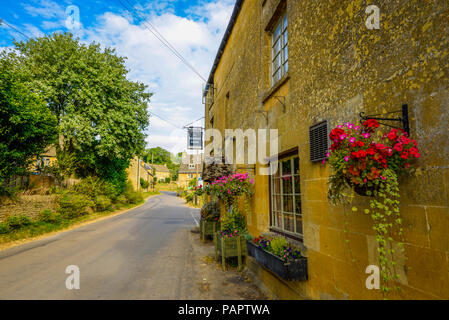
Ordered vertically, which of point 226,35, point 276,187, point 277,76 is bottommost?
point 276,187

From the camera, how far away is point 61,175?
17062 millimetres

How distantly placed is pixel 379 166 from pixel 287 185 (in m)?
2.76

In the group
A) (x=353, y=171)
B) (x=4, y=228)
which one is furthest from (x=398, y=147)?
(x=4, y=228)

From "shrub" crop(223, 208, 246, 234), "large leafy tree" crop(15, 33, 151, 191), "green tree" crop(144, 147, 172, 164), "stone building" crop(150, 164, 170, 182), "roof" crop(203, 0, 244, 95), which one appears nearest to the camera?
"shrub" crop(223, 208, 246, 234)

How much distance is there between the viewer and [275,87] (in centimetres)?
511

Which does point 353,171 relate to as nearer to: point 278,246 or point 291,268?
point 291,268

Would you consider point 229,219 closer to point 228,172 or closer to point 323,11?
point 228,172

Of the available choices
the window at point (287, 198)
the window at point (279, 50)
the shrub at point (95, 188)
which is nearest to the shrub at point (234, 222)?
the window at point (287, 198)

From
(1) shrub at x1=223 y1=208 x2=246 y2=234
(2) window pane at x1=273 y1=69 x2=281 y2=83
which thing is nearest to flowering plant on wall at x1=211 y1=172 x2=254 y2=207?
(1) shrub at x1=223 y1=208 x2=246 y2=234

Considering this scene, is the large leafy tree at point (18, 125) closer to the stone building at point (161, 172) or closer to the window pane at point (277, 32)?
the window pane at point (277, 32)

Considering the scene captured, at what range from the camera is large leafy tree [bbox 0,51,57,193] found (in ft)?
32.4

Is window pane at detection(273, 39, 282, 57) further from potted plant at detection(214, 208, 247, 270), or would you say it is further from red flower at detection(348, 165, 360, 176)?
potted plant at detection(214, 208, 247, 270)

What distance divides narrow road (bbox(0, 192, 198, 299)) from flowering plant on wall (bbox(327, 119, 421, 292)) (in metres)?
3.91
